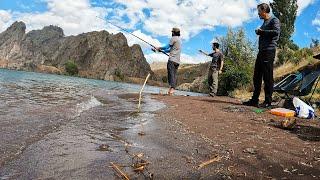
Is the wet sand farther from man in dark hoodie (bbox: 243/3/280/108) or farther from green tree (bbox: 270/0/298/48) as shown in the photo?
green tree (bbox: 270/0/298/48)

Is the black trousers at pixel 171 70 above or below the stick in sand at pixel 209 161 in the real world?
above

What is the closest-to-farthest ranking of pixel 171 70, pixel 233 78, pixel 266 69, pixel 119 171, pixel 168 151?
1. pixel 119 171
2. pixel 168 151
3. pixel 266 69
4. pixel 171 70
5. pixel 233 78

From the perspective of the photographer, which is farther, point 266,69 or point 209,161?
A: point 266,69

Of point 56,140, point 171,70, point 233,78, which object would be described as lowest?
point 56,140

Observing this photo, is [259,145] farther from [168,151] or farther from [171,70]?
[171,70]

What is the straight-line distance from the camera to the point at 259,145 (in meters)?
4.77

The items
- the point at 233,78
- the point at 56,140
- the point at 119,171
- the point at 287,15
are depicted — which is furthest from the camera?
the point at 287,15

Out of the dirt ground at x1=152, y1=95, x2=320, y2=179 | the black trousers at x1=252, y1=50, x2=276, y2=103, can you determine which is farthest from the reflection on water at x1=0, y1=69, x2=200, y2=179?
the black trousers at x1=252, y1=50, x2=276, y2=103

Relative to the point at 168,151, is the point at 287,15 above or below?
above

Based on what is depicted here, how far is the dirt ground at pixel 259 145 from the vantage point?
11.9ft

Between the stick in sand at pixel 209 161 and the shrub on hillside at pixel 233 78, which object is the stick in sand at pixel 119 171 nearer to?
the stick in sand at pixel 209 161

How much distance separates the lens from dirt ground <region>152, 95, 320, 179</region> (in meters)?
3.63

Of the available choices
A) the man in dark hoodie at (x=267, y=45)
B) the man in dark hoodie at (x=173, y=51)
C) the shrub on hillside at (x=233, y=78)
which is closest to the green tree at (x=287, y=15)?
the shrub on hillside at (x=233, y=78)

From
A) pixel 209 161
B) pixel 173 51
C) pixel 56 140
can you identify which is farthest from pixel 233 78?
pixel 209 161
